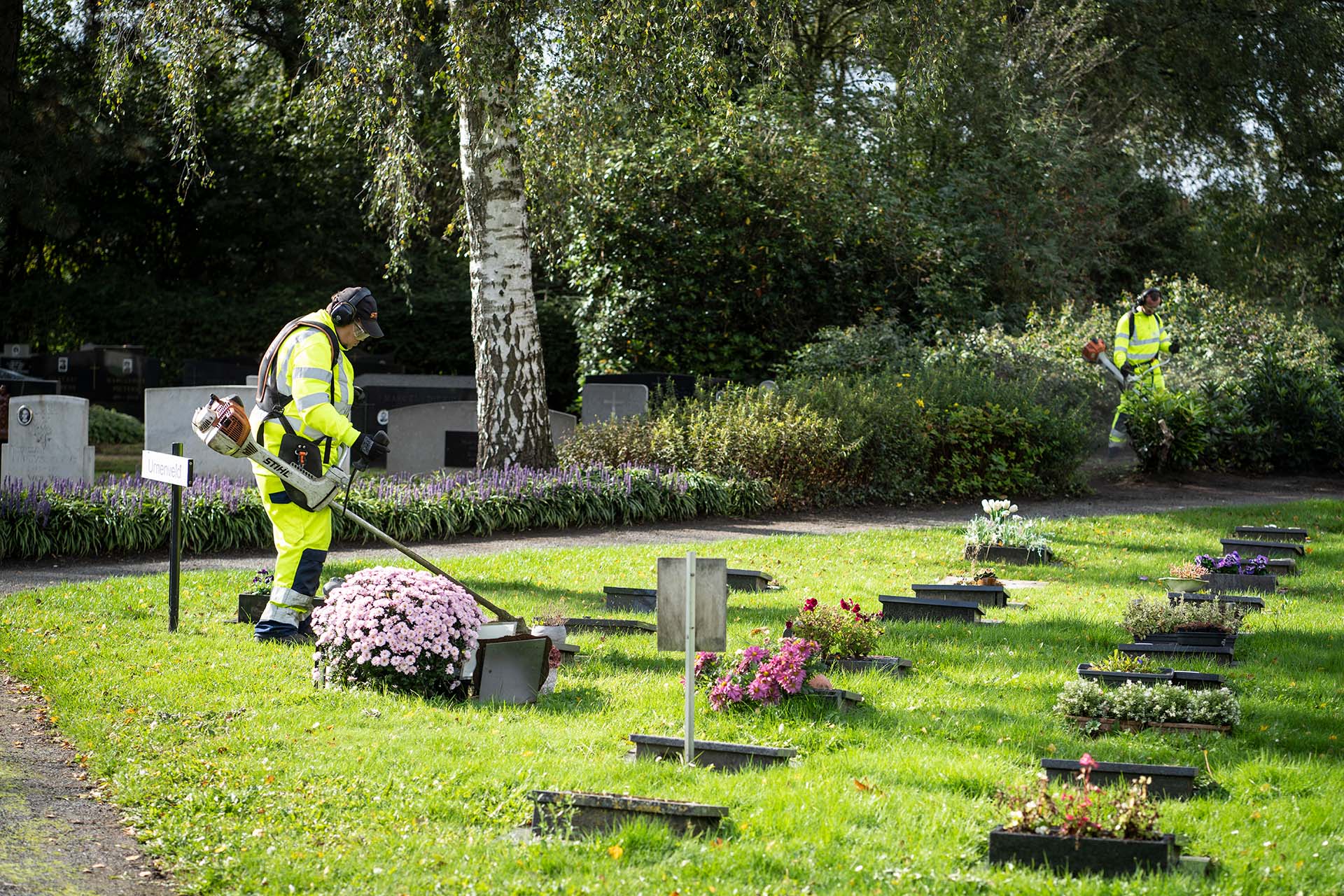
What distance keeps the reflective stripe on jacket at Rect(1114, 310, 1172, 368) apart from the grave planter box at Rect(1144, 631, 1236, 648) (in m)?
10.1

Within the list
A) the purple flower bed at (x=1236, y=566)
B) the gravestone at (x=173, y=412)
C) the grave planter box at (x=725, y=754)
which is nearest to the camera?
the grave planter box at (x=725, y=754)

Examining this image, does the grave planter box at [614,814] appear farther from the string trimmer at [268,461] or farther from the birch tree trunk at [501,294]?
the birch tree trunk at [501,294]

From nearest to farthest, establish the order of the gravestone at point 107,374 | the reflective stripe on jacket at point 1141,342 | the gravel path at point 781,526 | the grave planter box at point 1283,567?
the grave planter box at point 1283,567
the gravel path at point 781,526
the reflective stripe on jacket at point 1141,342
the gravestone at point 107,374

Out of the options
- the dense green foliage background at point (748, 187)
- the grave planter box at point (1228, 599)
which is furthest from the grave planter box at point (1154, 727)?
the dense green foliage background at point (748, 187)

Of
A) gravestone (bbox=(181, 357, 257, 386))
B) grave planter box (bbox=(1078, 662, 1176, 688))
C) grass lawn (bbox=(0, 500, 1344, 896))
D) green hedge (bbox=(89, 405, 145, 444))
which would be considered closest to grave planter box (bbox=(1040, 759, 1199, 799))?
grass lawn (bbox=(0, 500, 1344, 896))

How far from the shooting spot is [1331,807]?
4.84m

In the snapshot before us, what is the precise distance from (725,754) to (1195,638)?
11.1 ft

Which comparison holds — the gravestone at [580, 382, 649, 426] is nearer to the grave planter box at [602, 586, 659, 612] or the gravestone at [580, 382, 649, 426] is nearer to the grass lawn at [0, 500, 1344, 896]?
the grave planter box at [602, 586, 659, 612]

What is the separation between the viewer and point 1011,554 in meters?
10.7

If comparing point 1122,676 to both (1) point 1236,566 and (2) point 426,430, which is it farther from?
(2) point 426,430

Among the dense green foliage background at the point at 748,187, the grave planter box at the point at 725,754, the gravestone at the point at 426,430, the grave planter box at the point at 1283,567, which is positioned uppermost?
the dense green foliage background at the point at 748,187

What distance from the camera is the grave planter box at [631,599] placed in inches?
346

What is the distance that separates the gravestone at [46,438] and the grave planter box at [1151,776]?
419 inches

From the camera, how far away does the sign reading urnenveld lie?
7.91 m
